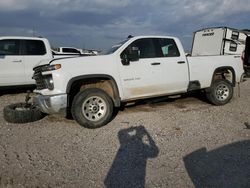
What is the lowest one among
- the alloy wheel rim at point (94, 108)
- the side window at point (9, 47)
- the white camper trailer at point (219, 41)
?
the alloy wheel rim at point (94, 108)

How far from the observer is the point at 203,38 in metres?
16.4

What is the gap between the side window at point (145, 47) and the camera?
24.1 ft

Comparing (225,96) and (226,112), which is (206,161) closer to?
(226,112)

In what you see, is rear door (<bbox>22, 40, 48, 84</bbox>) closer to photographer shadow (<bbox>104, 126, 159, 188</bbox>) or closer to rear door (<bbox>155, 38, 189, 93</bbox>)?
rear door (<bbox>155, 38, 189, 93</bbox>)

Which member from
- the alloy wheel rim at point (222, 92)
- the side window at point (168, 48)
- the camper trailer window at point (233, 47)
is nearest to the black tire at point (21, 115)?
the side window at point (168, 48)

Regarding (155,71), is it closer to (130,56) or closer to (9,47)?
(130,56)

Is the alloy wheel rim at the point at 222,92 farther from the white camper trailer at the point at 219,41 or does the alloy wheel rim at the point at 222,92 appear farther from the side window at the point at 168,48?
the white camper trailer at the point at 219,41

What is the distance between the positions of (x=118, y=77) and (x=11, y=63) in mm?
4631

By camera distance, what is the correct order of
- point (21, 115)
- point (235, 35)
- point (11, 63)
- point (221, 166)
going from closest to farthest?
point (221, 166), point (21, 115), point (11, 63), point (235, 35)

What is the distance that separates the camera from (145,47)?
24.5ft

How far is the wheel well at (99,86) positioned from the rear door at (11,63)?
12.5ft

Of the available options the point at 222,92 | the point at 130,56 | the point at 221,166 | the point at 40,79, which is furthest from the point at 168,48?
the point at 221,166

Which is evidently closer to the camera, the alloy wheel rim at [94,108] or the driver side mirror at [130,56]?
the alloy wheel rim at [94,108]

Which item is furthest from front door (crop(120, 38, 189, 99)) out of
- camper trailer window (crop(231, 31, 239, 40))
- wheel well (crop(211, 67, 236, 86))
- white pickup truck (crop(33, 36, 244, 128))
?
Answer: camper trailer window (crop(231, 31, 239, 40))
